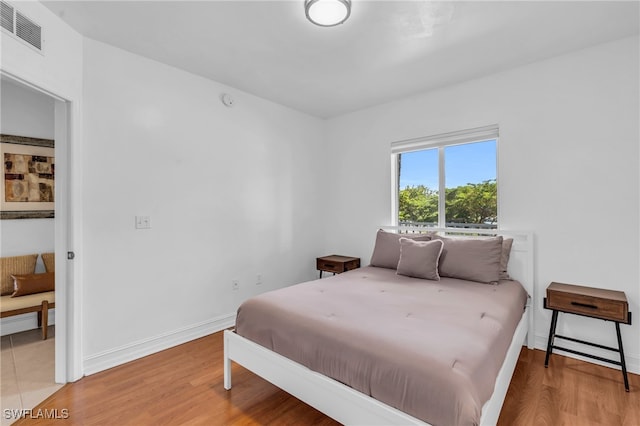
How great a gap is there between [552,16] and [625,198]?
4.78 feet

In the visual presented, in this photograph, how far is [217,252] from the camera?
10.3 feet

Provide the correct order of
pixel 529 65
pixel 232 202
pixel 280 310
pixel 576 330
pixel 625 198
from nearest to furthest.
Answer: pixel 280 310, pixel 625 198, pixel 576 330, pixel 529 65, pixel 232 202

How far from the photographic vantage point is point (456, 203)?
3322 millimetres

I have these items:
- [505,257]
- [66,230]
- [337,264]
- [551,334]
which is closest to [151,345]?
[66,230]

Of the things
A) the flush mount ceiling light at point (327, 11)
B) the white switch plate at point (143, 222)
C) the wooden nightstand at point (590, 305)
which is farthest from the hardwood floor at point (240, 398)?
the flush mount ceiling light at point (327, 11)

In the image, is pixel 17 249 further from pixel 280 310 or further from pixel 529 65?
pixel 529 65

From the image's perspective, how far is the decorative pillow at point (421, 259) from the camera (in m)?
2.73

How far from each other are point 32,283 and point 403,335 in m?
3.39

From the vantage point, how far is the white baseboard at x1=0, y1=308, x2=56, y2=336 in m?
2.88

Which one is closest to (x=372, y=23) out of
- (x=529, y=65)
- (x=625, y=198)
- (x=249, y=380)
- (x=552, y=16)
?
(x=552, y=16)

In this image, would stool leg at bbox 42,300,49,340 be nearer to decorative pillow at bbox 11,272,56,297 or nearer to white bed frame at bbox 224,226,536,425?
decorative pillow at bbox 11,272,56,297

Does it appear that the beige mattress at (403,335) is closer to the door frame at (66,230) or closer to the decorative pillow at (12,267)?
the door frame at (66,230)

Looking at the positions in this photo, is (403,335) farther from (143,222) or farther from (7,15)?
(7,15)

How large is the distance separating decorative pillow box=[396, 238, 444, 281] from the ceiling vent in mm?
3066
